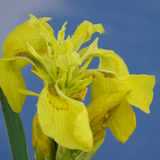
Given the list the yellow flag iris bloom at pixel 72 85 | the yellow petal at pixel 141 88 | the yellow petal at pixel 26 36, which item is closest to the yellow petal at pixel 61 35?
the yellow flag iris bloom at pixel 72 85

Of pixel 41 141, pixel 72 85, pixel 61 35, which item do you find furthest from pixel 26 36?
pixel 41 141

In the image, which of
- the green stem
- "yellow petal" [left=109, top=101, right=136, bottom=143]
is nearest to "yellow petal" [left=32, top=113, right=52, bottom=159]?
the green stem

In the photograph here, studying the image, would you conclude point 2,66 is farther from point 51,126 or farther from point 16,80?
point 51,126

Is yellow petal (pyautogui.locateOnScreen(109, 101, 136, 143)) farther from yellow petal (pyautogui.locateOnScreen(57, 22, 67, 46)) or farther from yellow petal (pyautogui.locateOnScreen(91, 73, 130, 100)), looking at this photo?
yellow petal (pyautogui.locateOnScreen(57, 22, 67, 46))

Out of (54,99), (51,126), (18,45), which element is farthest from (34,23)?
(51,126)

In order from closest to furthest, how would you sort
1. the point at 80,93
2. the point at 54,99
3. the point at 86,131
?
the point at 86,131
the point at 54,99
the point at 80,93

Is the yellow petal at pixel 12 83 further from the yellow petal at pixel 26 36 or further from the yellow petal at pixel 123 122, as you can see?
the yellow petal at pixel 123 122
